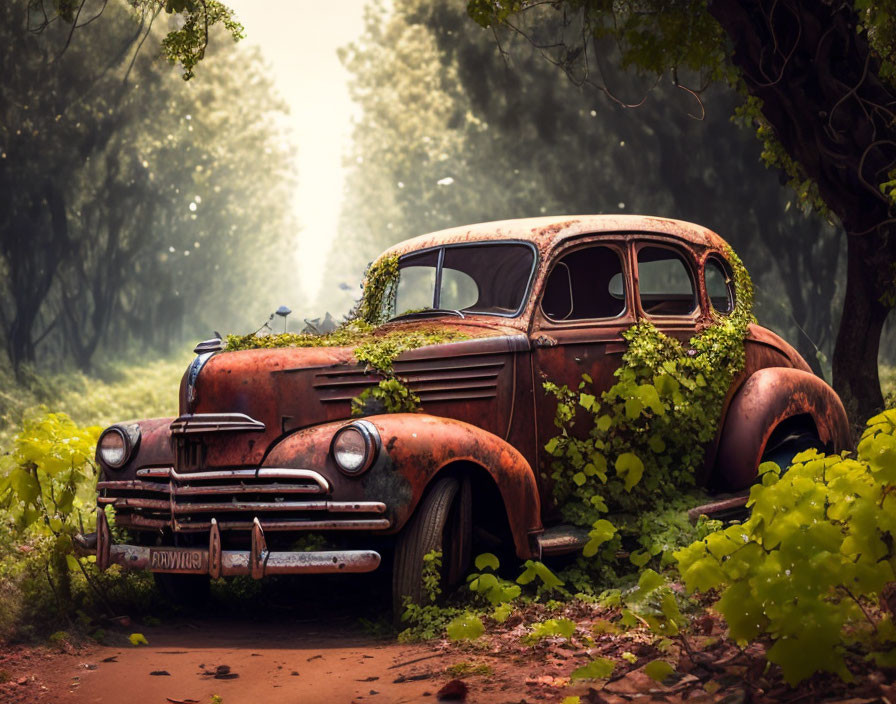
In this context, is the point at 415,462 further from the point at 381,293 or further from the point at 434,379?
the point at 381,293

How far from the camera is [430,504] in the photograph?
539 centimetres

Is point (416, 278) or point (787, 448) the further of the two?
point (416, 278)

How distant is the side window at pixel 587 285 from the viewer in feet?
22.6

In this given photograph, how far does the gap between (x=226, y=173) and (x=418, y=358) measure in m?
32.2

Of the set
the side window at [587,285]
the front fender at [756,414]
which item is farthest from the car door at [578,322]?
the front fender at [756,414]

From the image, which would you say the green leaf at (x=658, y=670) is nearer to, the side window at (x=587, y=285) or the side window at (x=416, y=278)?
the side window at (x=587, y=285)

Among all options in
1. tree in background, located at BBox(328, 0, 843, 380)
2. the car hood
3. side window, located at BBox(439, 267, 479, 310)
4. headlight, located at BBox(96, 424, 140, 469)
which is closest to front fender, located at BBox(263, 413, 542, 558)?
the car hood

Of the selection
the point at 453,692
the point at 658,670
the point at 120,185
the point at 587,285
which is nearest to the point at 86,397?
the point at 120,185

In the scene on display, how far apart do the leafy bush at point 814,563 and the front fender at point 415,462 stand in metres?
1.85

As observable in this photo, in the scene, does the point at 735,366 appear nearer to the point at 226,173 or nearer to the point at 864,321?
the point at 864,321

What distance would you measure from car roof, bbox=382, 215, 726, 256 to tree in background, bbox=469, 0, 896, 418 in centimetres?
199

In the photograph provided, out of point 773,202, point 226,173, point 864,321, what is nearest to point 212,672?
point 864,321

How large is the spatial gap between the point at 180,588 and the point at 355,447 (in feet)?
6.03

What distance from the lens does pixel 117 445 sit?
611 cm
